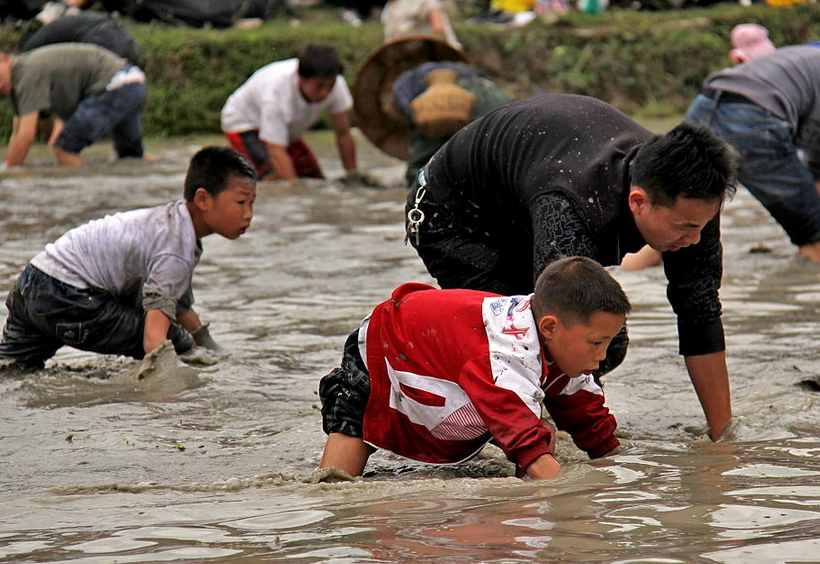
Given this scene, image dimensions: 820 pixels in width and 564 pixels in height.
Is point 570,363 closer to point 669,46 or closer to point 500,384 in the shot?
point 500,384

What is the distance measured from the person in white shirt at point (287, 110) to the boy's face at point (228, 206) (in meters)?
4.27

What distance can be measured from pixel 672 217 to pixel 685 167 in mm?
126

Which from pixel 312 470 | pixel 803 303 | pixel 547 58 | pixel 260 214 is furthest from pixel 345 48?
pixel 312 470

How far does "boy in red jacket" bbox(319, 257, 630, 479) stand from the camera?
9.30 ft

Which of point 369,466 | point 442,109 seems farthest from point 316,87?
point 369,466

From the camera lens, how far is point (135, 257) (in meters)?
4.27

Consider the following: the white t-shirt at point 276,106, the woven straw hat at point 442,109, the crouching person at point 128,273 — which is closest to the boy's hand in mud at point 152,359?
the crouching person at point 128,273

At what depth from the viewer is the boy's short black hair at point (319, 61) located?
8375 mm

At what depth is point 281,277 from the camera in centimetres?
602

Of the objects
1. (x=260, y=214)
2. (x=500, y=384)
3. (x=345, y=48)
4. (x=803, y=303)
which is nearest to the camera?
(x=500, y=384)

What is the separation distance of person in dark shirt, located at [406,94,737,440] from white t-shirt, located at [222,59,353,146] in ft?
17.2

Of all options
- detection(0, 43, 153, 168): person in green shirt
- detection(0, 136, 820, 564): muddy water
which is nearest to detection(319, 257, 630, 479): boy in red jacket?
detection(0, 136, 820, 564): muddy water

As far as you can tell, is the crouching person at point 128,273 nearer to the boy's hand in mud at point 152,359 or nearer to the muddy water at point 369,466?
the boy's hand in mud at point 152,359

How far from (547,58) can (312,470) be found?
10.4m
